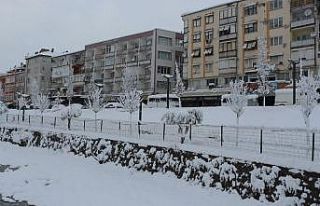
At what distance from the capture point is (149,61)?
79812 mm

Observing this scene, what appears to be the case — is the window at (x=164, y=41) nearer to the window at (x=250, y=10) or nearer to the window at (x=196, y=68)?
the window at (x=196, y=68)

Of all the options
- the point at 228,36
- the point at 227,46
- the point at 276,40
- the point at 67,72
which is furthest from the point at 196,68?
the point at 67,72

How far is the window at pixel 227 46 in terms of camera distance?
6819cm

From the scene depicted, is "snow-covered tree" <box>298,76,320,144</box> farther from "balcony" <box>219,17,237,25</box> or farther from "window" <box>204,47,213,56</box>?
"window" <box>204,47,213,56</box>

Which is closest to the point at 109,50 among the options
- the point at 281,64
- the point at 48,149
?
the point at 281,64

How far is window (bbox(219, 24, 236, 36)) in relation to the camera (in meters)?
68.2

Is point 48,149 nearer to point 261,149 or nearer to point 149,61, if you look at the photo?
point 261,149

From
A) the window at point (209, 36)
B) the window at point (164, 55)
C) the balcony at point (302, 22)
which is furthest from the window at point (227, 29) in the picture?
the window at point (164, 55)

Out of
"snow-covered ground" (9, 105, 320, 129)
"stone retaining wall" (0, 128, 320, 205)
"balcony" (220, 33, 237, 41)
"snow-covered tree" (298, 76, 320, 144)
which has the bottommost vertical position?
"stone retaining wall" (0, 128, 320, 205)

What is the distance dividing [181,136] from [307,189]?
925 centimetres

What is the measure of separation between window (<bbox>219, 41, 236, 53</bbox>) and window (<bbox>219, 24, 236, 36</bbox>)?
1.45m

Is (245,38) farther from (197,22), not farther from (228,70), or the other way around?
(197,22)

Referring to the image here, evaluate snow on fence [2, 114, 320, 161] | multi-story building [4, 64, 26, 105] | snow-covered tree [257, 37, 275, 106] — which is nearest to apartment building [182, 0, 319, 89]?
snow-covered tree [257, 37, 275, 106]

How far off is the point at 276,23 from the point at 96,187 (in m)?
47.2
